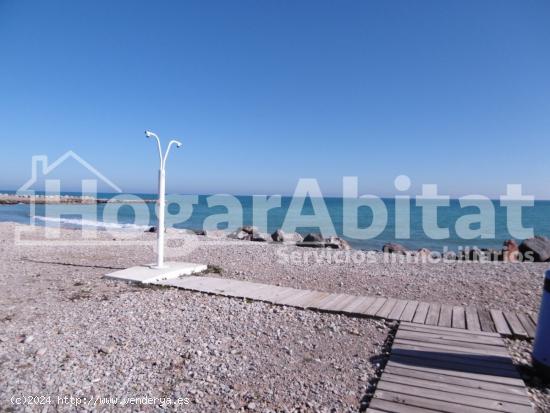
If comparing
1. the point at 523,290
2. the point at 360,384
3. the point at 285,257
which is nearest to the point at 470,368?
the point at 360,384

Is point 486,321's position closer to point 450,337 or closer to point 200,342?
point 450,337

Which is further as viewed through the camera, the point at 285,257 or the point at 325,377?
the point at 285,257

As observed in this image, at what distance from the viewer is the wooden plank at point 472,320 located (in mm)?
5320

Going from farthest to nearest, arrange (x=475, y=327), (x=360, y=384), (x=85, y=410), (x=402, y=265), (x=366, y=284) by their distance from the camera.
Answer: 1. (x=402, y=265)
2. (x=366, y=284)
3. (x=475, y=327)
4. (x=360, y=384)
5. (x=85, y=410)

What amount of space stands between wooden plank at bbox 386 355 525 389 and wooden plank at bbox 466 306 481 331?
151cm

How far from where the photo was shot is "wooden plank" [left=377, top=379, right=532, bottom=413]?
10.5ft

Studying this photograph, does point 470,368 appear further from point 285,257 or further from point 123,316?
point 285,257

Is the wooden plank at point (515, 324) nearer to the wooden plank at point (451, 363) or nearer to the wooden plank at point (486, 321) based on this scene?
the wooden plank at point (486, 321)

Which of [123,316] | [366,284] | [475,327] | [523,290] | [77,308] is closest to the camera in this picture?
[475,327]

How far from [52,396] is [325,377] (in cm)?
289

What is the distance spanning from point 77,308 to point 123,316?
1.12 metres

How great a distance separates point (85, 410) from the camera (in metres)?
3.29

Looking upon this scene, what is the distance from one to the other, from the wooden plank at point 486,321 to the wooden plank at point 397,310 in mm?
1218

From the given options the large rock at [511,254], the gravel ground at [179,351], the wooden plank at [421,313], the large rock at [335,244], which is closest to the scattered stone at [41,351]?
the gravel ground at [179,351]
